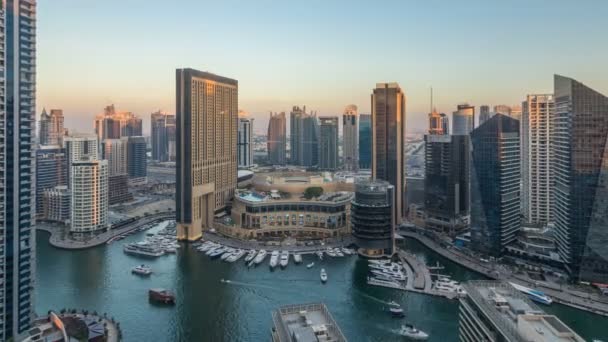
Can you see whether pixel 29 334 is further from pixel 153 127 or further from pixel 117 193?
pixel 153 127

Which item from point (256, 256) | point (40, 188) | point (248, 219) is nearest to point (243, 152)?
point (40, 188)

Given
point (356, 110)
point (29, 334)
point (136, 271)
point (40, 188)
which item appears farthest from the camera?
point (356, 110)

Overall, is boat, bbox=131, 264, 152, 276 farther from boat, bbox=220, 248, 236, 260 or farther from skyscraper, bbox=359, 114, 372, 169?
skyscraper, bbox=359, 114, 372, 169

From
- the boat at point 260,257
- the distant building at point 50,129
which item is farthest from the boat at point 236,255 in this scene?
the distant building at point 50,129

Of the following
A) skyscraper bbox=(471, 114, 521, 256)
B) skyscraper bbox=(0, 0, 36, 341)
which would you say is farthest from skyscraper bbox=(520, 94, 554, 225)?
skyscraper bbox=(0, 0, 36, 341)

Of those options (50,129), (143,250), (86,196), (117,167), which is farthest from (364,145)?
(143,250)

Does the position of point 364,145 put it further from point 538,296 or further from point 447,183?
point 538,296
